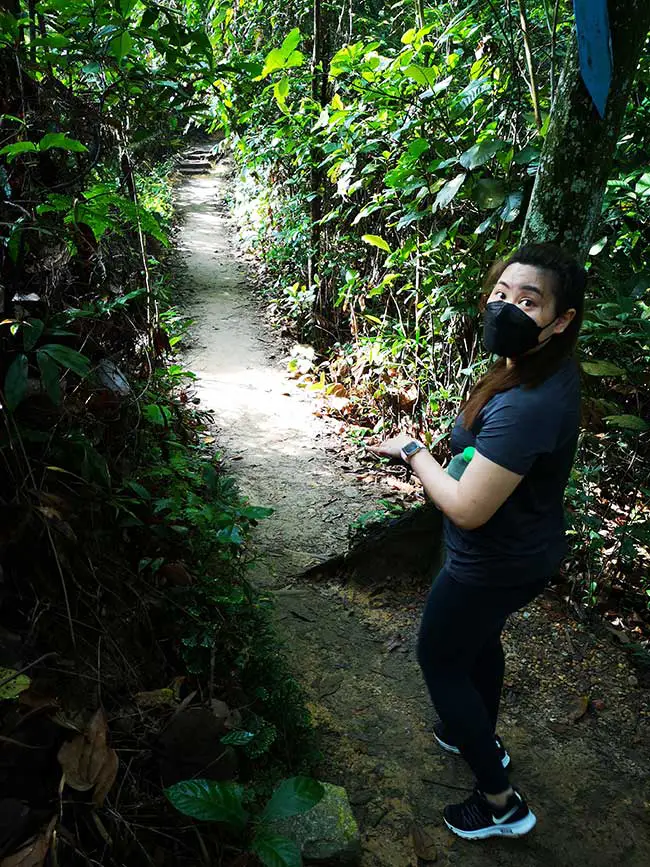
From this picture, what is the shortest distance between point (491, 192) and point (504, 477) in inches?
85.8

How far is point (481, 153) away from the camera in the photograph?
3.10 metres

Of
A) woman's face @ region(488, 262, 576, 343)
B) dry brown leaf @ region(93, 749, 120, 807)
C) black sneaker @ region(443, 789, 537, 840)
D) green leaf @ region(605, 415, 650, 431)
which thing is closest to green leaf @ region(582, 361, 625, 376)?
green leaf @ region(605, 415, 650, 431)

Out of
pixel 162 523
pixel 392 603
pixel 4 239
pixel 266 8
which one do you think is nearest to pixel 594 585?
pixel 392 603

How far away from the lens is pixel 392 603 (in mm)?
3811

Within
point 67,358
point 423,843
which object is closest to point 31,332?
point 67,358

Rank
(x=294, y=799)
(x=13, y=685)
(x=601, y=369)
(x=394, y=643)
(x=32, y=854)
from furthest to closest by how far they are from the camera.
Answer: (x=394, y=643) → (x=601, y=369) → (x=294, y=799) → (x=13, y=685) → (x=32, y=854)

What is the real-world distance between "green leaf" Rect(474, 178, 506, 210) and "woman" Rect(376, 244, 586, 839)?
150cm

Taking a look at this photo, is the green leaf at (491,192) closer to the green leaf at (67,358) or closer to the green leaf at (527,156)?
the green leaf at (527,156)

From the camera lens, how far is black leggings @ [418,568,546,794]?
2016 mm

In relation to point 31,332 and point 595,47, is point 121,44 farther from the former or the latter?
point 595,47

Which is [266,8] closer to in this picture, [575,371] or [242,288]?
A: [242,288]

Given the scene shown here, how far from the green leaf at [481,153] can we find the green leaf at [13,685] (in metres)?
2.95

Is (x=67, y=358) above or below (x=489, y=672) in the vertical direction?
above

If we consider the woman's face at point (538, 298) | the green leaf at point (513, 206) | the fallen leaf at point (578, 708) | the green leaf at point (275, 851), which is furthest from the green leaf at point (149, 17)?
the fallen leaf at point (578, 708)
